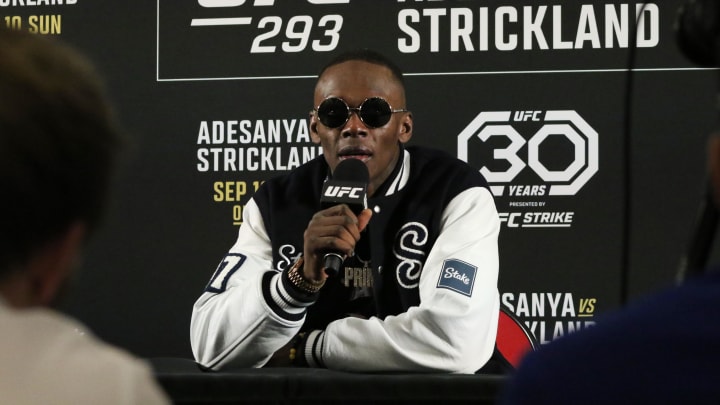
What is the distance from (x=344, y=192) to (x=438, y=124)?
1270 millimetres

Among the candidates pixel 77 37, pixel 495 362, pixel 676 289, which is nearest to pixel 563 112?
pixel 495 362

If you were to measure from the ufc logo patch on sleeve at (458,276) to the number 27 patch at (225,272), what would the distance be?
523 millimetres

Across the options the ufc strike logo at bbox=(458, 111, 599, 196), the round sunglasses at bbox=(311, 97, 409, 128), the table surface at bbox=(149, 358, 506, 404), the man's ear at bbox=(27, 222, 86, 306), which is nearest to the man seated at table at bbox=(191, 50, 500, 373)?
the round sunglasses at bbox=(311, 97, 409, 128)

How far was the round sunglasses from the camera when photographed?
2.62 meters

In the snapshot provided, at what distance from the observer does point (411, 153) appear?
2752 mm

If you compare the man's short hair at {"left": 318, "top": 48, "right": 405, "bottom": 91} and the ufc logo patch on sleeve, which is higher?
the man's short hair at {"left": 318, "top": 48, "right": 405, "bottom": 91}

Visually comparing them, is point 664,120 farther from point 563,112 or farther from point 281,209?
point 281,209

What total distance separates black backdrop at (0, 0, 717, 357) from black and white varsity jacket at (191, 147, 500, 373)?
2.89 ft

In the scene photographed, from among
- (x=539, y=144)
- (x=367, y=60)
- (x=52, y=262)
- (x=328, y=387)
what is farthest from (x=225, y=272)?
(x=52, y=262)

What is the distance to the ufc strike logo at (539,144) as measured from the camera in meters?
3.54

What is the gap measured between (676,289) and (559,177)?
116 inches

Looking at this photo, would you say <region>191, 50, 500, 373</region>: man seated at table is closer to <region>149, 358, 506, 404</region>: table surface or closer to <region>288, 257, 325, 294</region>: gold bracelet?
<region>288, 257, 325, 294</region>: gold bracelet

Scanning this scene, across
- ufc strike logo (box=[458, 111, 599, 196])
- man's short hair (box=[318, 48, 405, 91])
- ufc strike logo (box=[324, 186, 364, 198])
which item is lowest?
ufc strike logo (box=[324, 186, 364, 198])

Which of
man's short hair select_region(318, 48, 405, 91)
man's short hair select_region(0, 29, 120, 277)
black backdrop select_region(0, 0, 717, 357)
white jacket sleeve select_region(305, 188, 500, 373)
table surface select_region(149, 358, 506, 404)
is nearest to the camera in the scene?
man's short hair select_region(0, 29, 120, 277)
